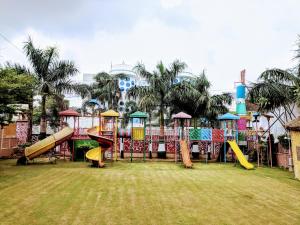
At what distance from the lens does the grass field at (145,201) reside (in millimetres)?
4918

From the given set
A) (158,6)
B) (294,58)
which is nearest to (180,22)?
(158,6)

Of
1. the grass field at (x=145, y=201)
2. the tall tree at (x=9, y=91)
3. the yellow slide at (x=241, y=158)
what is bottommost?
the grass field at (x=145, y=201)

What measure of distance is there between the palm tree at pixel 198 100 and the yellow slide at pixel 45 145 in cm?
793

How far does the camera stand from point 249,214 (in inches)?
208

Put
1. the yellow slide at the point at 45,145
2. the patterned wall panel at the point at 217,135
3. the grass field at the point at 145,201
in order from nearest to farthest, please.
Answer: the grass field at the point at 145,201, the yellow slide at the point at 45,145, the patterned wall panel at the point at 217,135

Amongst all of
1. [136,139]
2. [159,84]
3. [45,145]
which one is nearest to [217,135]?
[136,139]

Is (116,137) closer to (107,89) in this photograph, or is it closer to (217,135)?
(217,135)

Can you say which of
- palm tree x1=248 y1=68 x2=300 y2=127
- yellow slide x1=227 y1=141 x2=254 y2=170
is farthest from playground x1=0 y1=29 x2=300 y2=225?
palm tree x1=248 y1=68 x2=300 y2=127

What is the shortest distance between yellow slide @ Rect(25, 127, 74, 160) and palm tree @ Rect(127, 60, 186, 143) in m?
5.93

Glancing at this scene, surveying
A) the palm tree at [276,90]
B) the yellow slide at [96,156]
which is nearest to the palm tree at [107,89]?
the yellow slide at [96,156]

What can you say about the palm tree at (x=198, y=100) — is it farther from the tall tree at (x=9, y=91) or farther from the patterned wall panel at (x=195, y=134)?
the tall tree at (x=9, y=91)

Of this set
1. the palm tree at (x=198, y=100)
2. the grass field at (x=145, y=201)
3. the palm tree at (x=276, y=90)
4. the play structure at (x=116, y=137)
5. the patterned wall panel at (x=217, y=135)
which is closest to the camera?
the grass field at (x=145, y=201)

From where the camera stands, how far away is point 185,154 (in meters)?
14.4

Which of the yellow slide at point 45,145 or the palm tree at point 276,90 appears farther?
the palm tree at point 276,90
